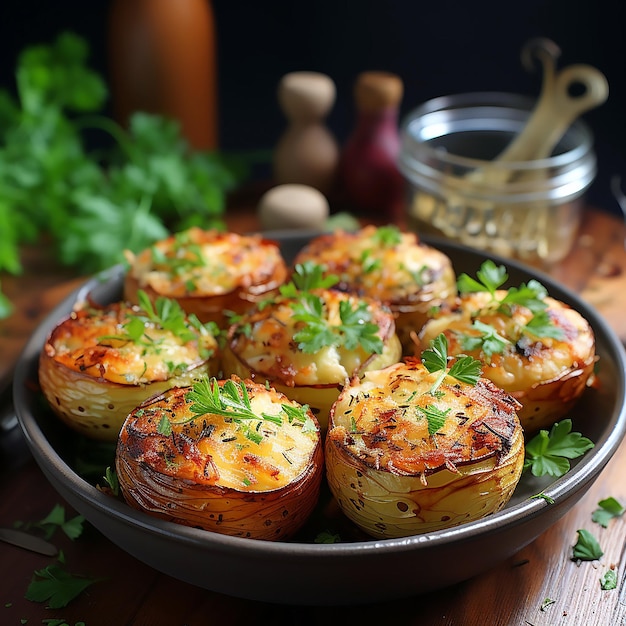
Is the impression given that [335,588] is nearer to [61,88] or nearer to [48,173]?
[48,173]

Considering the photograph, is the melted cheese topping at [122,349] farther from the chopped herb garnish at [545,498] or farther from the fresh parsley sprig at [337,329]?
the chopped herb garnish at [545,498]

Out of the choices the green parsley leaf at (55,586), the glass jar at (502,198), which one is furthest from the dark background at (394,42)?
the green parsley leaf at (55,586)

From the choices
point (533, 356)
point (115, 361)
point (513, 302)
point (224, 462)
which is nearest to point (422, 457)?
point (224, 462)

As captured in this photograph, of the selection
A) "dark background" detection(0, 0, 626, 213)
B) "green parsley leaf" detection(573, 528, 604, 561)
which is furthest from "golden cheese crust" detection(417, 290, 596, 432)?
"dark background" detection(0, 0, 626, 213)

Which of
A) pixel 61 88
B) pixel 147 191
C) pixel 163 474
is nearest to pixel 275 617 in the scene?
pixel 163 474

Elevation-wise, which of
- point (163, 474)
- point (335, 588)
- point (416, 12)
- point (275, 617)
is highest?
point (416, 12)

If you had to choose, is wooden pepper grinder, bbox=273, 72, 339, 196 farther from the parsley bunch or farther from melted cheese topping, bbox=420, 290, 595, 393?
melted cheese topping, bbox=420, 290, 595, 393
